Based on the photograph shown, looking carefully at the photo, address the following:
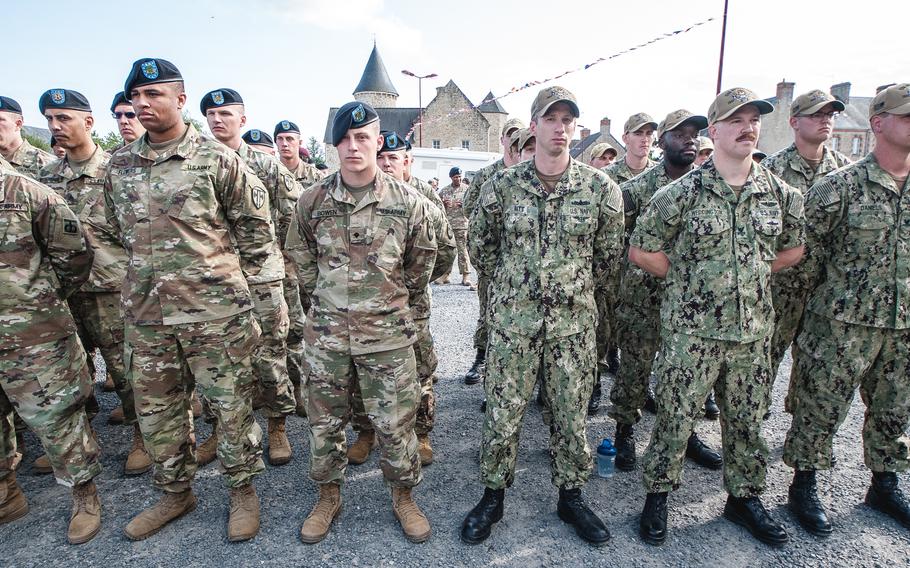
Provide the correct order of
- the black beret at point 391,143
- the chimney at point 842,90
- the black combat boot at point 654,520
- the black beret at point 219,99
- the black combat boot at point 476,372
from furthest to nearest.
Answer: the chimney at point 842,90, the black combat boot at point 476,372, the black beret at point 391,143, the black beret at point 219,99, the black combat boot at point 654,520

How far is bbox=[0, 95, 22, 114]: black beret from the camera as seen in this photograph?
5.17 metres

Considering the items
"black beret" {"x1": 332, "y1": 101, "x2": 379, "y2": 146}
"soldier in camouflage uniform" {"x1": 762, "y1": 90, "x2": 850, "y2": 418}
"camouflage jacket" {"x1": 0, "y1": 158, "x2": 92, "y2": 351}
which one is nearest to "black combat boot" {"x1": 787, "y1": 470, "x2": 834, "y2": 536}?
"soldier in camouflage uniform" {"x1": 762, "y1": 90, "x2": 850, "y2": 418}

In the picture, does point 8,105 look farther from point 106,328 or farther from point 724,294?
point 724,294

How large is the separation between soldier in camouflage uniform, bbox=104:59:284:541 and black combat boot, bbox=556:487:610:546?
75.1 inches

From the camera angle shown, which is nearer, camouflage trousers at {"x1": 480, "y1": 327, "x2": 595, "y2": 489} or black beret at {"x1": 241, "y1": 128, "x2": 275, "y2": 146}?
camouflage trousers at {"x1": 480, "y1": 327, "x2": 595, "y2": 489}

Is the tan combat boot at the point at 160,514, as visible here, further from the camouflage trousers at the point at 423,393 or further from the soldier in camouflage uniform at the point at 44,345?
the camouflage trousers at the point at 423,393

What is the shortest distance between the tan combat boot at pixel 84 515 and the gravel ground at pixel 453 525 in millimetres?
53

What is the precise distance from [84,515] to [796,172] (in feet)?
18.8

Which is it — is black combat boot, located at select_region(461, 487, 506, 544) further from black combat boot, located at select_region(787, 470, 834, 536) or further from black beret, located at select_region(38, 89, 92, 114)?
black beret, located at select_region(38, 89, 92, 114)

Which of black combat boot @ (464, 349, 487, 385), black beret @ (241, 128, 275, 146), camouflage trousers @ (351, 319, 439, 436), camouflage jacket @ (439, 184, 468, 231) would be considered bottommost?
black combat boot @ (464, 349, 487, 385)

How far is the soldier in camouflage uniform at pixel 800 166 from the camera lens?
12.6 feet

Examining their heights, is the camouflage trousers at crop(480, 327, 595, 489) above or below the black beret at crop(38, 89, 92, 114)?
below

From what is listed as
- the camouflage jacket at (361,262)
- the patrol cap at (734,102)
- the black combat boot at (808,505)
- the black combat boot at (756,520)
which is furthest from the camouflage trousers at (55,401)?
the black combat boot at (808,505)

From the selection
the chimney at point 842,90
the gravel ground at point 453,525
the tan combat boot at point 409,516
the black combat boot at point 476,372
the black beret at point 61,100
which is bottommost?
the gravel ground at point 453,525
